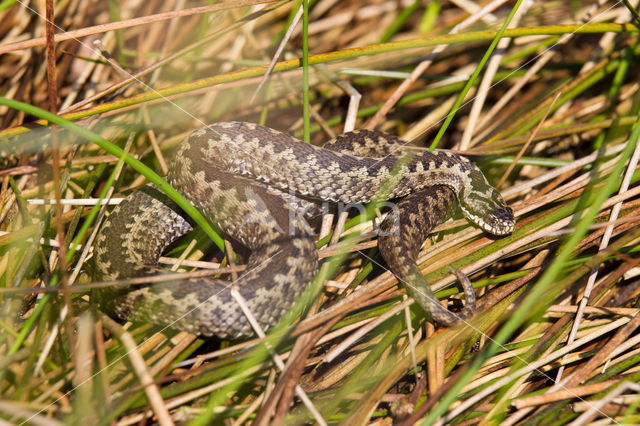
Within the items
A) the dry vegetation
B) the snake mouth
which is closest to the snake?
the snake mouth

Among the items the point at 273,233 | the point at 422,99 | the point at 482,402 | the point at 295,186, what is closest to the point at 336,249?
the point at 273,233

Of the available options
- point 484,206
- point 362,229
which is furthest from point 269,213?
point 484,206

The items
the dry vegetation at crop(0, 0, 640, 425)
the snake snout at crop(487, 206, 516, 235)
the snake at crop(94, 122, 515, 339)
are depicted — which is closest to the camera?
the dry vegetation at crop(0, 0, 640, 425)

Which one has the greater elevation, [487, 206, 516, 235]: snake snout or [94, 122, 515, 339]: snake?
[94, 122, 515, 339]: snake

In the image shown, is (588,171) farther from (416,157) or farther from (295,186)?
(295,186)

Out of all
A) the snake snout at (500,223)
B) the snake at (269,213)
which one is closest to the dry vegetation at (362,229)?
the snake snout at (500,223)

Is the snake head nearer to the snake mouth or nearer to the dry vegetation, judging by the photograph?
the snake mouth

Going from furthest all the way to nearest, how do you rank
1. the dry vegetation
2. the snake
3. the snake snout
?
1. the snake snout
2. the snake
3. the dry vegetation
